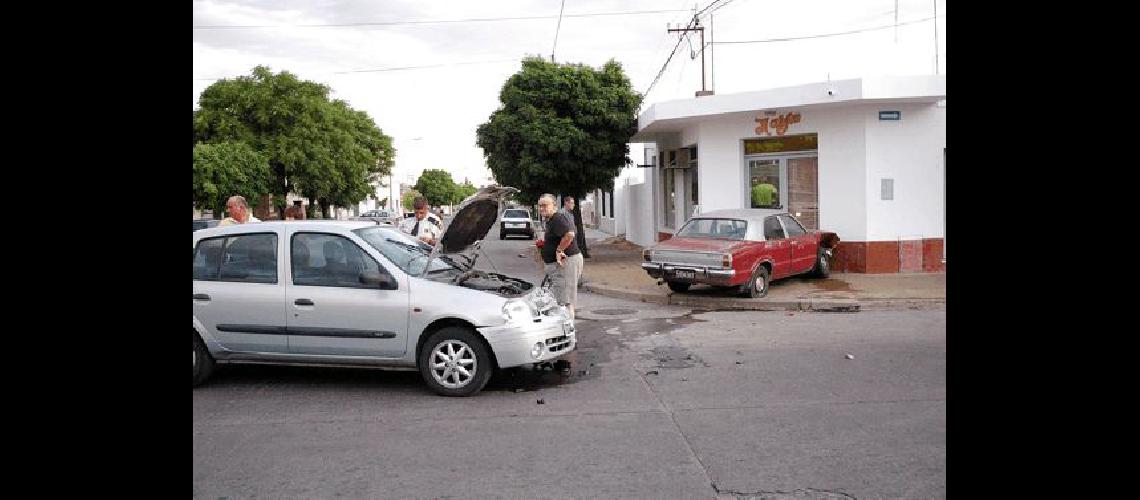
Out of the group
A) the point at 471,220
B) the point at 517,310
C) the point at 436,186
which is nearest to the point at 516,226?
the point at 471,220

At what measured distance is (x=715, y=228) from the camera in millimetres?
14367

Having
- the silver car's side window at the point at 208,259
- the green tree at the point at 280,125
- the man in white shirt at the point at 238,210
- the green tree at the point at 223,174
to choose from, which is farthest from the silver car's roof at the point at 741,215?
the green tree at the point at 280,125

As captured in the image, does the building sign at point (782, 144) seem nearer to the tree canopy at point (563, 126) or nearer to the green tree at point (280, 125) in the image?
the tree canopy at point (563, 126)

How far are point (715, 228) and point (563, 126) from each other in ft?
25.6

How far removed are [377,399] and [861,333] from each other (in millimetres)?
6113

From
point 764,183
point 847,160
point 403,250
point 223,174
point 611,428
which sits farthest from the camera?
point 223,174

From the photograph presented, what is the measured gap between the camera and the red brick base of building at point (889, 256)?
16.8 metres

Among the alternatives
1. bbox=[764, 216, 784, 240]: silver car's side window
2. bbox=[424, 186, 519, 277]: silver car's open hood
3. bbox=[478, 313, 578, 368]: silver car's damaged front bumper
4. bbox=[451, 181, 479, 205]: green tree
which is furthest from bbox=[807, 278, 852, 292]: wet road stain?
bbox=[451, 181, 479, 205]: green tree

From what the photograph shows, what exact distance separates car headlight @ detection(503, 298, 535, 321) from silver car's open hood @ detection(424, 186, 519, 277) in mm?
858

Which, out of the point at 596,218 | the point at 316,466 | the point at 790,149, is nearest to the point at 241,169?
the point at 596,218

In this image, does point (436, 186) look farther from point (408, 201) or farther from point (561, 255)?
point (561, 255)

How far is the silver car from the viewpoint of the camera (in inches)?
286

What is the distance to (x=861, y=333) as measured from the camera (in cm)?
1047
